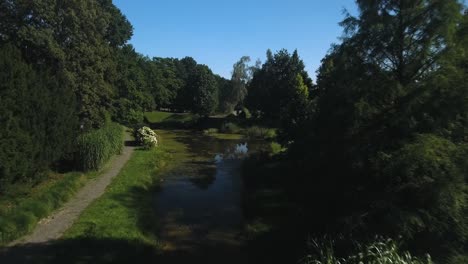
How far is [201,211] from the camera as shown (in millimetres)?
17281

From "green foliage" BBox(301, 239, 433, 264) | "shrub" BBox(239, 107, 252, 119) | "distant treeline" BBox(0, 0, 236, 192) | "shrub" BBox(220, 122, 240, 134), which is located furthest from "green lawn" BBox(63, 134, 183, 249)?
"shrub" BBox(239, 107, 252, 119)

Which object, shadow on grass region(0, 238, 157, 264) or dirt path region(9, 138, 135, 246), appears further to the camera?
dirt path region(9, 138, 135, 246)

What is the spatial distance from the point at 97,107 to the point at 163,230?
1531 cm

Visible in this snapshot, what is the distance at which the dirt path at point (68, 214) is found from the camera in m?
12.1

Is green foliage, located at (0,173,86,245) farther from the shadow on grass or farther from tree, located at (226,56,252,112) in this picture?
tree, located at (226,56,252,112)

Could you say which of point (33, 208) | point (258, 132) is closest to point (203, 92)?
point (258, 132)

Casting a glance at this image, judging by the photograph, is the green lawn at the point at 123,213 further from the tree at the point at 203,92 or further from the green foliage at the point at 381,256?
the tree at the point at 203,92

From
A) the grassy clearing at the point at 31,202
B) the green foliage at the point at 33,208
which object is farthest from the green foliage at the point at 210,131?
the green foliage at the point at 33,208

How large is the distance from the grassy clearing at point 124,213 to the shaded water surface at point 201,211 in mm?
565

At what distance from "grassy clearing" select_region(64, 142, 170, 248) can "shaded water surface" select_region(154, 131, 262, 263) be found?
0.57 meters

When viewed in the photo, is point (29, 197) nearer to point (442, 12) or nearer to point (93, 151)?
point (93, 151)

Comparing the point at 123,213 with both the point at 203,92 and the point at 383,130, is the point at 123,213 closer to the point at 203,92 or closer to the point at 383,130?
the point at 383,130

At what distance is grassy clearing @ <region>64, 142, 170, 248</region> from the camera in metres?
13.1

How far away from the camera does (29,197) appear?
50.2ft
